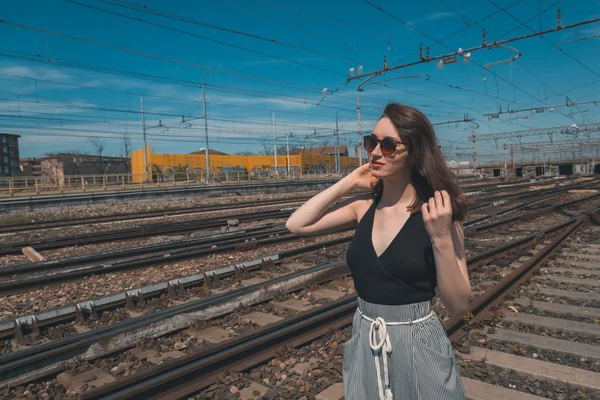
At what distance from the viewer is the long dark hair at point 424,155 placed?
1855 mm

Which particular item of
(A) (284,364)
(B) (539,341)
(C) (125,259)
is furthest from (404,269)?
(C) (125,259)

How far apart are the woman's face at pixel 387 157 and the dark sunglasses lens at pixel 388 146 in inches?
0.5

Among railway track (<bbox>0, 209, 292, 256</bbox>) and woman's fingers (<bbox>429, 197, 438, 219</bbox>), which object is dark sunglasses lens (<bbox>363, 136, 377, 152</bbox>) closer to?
woman's fingers (<bbox>429, 197, 438, 219</bbox>)

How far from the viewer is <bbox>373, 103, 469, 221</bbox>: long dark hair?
186 cm

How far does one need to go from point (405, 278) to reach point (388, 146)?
0.54 m

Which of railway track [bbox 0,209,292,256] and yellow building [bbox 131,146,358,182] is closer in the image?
railway track [bbox 0,209,292,256]

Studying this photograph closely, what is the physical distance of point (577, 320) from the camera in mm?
5316

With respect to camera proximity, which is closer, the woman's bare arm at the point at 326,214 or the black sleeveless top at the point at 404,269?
the black sleeveless top at the point at 404,269

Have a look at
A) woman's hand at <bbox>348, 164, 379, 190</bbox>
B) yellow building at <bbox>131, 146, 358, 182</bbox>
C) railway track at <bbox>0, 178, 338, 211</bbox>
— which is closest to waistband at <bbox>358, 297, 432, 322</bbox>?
woman's hand at <bbox>348, 164, 379, 190</bbox>

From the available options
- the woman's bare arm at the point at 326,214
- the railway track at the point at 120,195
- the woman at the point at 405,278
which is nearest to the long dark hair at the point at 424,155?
the woman at the point at 405,278

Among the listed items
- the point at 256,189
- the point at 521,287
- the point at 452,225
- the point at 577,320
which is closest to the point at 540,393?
the point at 577,320

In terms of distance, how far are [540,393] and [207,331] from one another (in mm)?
3274

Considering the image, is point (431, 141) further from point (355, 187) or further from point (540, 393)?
point (540, 393)

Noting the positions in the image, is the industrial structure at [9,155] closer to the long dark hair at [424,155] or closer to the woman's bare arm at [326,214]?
the woman's bare arm at [326,214]
